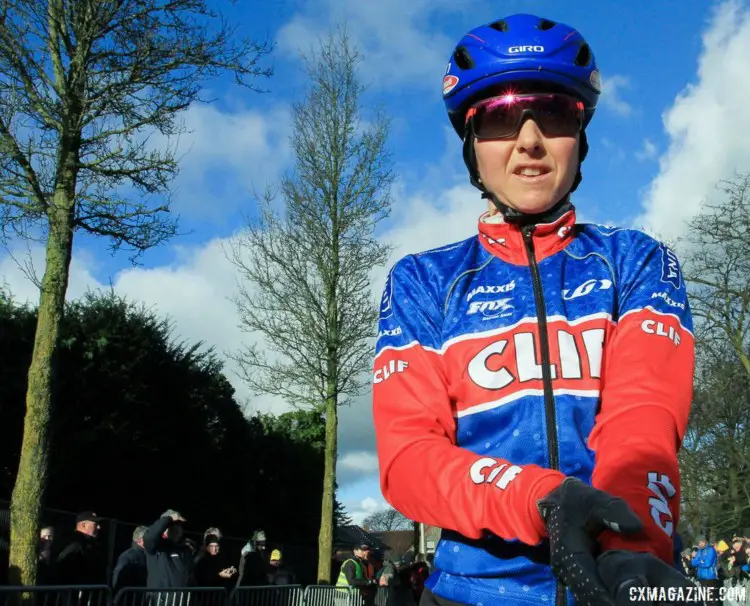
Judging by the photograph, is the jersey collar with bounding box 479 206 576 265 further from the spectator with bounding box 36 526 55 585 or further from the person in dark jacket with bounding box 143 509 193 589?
the spectator with bounding box 36 526 55 585

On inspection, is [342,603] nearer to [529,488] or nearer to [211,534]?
[211,534]

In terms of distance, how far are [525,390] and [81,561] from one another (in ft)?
27.8

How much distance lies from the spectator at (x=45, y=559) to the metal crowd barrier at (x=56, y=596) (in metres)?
2.22

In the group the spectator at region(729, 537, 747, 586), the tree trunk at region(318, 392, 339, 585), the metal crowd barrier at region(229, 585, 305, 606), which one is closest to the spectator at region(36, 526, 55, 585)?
the metal crowd barrier at region(229, 585, 305, 606)

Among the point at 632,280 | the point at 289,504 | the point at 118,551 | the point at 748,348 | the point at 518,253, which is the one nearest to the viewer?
the point at 632,280

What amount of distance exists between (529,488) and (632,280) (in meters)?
0.72

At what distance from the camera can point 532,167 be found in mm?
2197

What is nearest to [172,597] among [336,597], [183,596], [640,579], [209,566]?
[183,596]

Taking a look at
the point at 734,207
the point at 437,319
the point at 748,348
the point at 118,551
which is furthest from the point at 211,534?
the point at 748,348

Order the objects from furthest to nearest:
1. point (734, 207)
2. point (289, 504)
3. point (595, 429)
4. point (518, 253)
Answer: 1. point (289, 504)
2. point (734, 207)
3. point (518, 253)
4. point (595, 429)

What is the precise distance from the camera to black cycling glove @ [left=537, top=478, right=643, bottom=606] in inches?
49.7

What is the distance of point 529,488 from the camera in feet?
5.06

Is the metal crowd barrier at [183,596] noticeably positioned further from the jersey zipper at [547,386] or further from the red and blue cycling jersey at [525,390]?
the jersey zipper at [547,386]

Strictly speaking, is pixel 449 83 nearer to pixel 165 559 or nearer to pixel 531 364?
pixel 531 364
